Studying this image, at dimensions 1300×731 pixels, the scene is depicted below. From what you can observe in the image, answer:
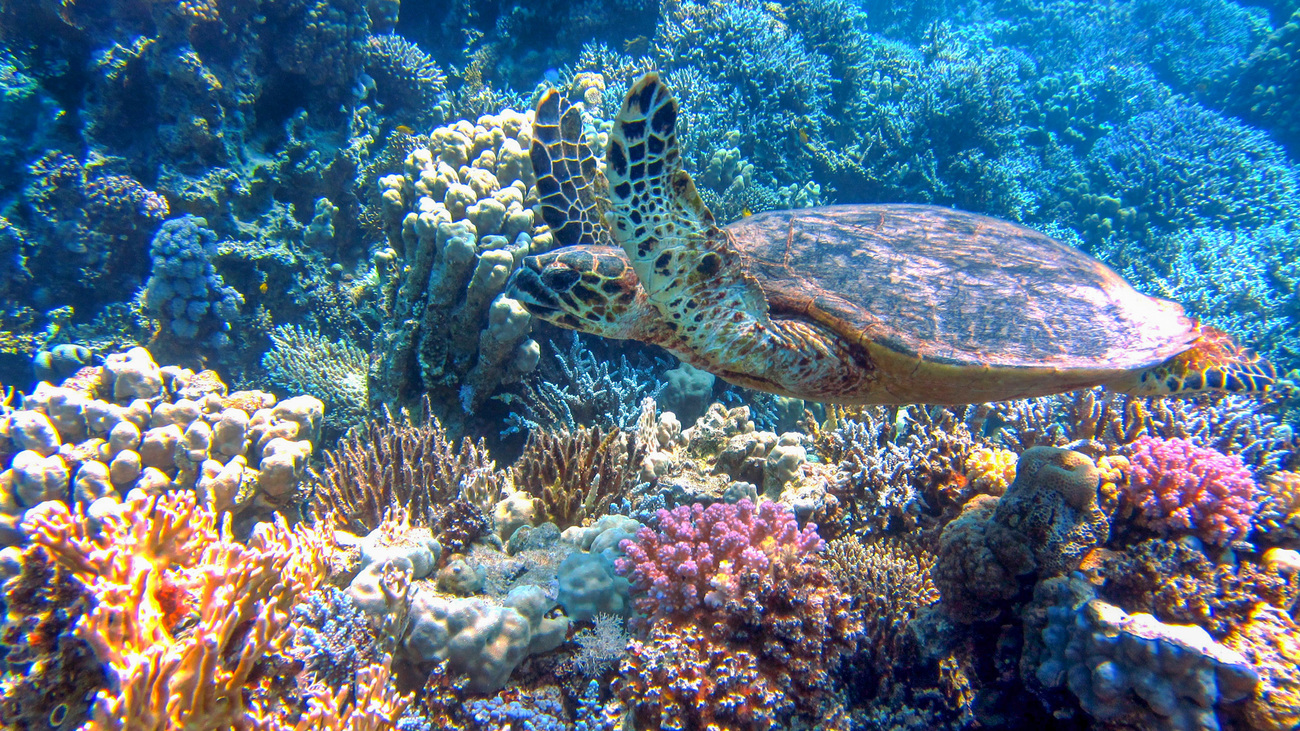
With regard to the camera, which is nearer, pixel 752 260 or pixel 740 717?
pixel 740 717

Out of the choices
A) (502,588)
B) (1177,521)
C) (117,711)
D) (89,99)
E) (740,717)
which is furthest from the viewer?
(89,99)

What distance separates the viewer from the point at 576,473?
321 centimetres

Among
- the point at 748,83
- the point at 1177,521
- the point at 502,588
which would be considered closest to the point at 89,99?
the point at 502,588

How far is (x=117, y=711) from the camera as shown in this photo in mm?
1421

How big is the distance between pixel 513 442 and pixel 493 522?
1.19 meters

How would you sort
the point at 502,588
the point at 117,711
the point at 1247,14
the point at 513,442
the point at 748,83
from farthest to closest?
the point at 1247,14
the point at 748,83
the point at 513,442
the point at 502,588
the point at 117,711

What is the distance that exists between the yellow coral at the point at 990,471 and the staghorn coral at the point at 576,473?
202cm

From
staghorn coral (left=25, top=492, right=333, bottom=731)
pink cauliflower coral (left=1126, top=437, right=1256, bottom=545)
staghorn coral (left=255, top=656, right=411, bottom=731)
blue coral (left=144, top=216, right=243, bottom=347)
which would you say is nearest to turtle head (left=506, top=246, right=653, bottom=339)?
staghorn coral (left=25, top=492, right=333, bottom=731)

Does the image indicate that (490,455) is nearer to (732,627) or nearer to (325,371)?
(325,371)

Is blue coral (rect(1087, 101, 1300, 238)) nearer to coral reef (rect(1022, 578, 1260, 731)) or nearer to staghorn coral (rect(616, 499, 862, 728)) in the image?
coral reef (rect(1022, 578, 1260, 731))

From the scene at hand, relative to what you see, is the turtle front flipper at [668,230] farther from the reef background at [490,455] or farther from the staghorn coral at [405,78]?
the staghorn coral at [405,78]

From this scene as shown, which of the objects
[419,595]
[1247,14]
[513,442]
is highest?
[1247,14]

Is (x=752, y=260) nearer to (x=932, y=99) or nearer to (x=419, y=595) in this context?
(x=419, y=595)

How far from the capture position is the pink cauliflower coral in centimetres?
203
